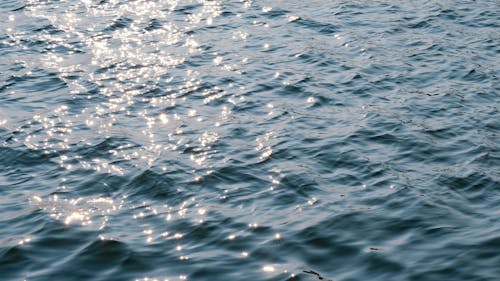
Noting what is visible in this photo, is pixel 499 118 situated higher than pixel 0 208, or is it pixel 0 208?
pixel 0 208

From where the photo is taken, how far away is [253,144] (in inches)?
609

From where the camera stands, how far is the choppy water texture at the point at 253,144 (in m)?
11.7

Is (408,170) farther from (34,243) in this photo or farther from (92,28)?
(92,28)

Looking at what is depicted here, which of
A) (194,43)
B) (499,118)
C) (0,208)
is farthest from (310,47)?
(0,208)

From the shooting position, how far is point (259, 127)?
16328mm

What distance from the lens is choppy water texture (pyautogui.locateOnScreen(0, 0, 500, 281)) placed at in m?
11.7

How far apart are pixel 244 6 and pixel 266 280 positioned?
52.2 feet

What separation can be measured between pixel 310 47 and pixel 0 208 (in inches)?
415

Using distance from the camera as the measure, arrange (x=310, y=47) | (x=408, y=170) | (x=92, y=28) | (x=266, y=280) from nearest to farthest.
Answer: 1. (x=266, y=280)
2. (x=408, y=170)
3. (x=310, y=47)
4. (x=92, y=28)

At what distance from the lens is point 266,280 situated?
35.8 feet

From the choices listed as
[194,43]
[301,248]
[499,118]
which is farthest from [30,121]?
[499,118]

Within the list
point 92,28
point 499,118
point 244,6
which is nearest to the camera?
point 499,118

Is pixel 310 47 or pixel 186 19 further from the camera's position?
pixel 186 19

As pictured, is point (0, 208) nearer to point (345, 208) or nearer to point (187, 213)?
point (187, 213)
